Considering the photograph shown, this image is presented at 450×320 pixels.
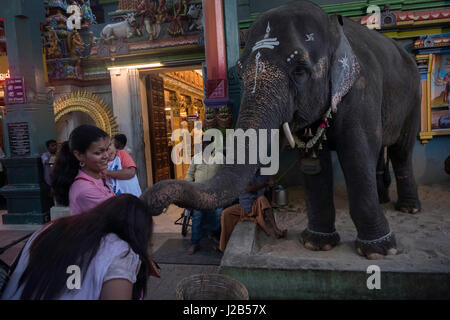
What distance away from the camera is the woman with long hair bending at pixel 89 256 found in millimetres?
1126

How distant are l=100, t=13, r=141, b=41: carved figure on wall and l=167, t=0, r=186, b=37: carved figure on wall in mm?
798

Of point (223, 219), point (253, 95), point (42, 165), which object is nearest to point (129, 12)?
point (42, 165)

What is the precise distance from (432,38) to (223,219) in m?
4.68

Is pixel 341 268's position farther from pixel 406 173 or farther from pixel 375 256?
pixel 406 173

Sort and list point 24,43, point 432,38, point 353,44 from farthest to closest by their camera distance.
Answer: point 24,43
point 432,38
point 353,44

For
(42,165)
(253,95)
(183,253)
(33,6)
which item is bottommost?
(183,253)

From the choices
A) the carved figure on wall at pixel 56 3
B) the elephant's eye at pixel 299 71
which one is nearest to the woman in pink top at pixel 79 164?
the elephant's eye at pixel 299 71

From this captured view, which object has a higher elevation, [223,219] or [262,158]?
[262,158]

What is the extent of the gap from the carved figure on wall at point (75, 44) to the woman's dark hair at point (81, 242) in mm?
7108

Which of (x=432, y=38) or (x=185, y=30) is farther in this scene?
(x=185, y=30)

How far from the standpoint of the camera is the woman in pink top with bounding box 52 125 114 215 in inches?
81.8

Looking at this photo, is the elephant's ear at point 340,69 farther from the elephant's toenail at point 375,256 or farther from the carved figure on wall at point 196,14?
the carved figure on wall at point 196,14

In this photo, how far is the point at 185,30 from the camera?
6.70 metres

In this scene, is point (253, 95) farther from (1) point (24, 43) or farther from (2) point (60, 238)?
(1) point (24, 43)
